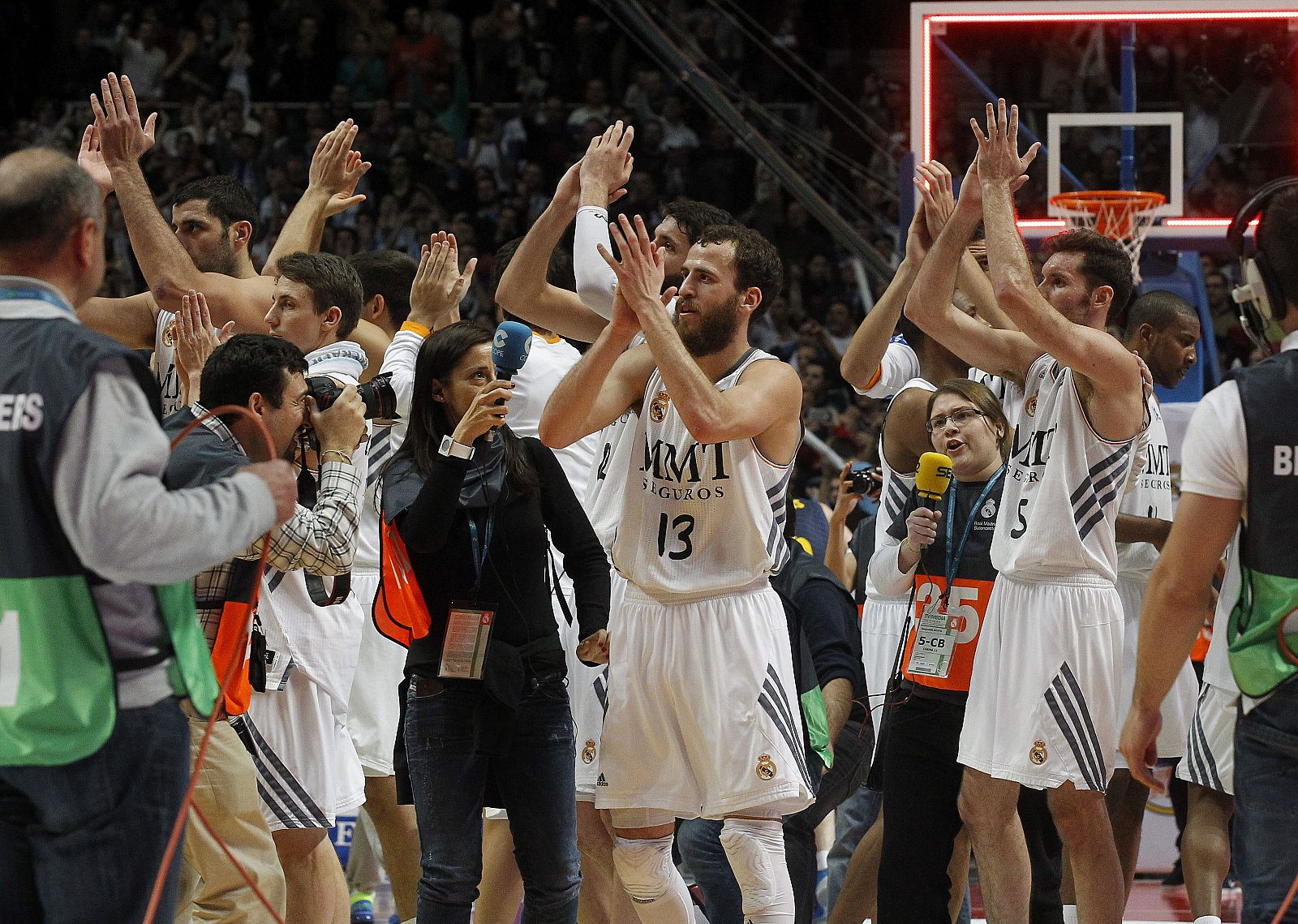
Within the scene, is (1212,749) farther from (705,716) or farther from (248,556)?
(248,556)

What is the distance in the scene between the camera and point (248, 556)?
4512 mm

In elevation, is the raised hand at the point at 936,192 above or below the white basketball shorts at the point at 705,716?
above

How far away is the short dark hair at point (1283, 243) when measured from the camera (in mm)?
3584

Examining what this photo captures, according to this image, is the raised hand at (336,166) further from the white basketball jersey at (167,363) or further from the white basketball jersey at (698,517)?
the white basketball jersey at (698,517)

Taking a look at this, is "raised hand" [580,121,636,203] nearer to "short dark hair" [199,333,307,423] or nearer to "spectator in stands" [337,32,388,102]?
"short dark hair" [199,333,307,423]

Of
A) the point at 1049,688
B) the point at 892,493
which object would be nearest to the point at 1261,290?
the point at 1049,688

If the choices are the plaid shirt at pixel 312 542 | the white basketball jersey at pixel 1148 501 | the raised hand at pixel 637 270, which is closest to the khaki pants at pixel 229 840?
the plaid shirt at pixel 312 542

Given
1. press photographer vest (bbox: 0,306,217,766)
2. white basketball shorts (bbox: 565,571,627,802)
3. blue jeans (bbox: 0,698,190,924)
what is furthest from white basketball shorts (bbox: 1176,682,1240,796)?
press photographer vest (bbox: 0,306,217,766)

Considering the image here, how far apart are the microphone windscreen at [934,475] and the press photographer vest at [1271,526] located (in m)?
2.10

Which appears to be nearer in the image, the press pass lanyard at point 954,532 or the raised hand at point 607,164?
the raised hand at point 607,164

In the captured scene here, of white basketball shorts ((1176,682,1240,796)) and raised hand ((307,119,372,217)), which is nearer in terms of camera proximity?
white basketball shorts ((1176,682,1240,796))

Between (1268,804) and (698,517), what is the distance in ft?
6.74

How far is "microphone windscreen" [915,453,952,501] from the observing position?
5.58 meters

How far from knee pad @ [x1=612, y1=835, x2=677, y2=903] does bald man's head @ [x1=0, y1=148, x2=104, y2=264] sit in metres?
2.66
